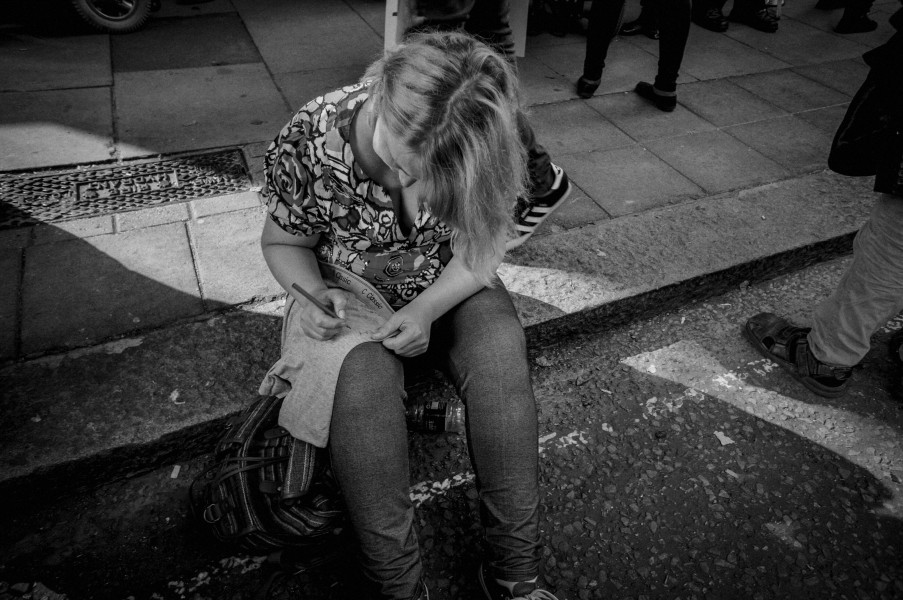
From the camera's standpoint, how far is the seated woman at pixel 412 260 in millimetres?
1394

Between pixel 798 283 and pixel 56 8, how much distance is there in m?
5.86

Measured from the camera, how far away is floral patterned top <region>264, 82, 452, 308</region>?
5.38 feet

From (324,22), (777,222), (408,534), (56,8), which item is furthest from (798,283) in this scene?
(56,8)

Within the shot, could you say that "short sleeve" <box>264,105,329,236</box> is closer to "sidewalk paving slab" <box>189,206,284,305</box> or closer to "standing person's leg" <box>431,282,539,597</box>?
"standing person's leg" <box>431,282,539,597</box>

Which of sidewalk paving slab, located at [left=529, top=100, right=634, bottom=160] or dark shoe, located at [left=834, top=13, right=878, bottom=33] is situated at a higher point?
dark shoe, located at [left=834, top=13, right=878, bottom=33]

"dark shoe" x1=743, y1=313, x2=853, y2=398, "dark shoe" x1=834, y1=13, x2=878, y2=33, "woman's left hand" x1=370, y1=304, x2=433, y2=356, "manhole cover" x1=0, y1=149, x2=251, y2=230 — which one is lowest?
"dark shoe" x1=743, y1=313, x2=853, y2=398

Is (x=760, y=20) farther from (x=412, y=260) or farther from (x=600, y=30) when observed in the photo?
(x=412, y=260)

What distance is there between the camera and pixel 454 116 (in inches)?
53.1

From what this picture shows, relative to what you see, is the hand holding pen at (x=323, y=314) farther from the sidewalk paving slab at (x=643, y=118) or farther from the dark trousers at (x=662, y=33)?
the dark trousers at (x=662, y=33)

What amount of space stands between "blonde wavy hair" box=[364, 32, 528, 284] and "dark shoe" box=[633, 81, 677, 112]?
3.22 meters

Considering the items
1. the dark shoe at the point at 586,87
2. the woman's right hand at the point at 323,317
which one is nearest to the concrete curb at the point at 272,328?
the woman's right hand at the point at 323,317

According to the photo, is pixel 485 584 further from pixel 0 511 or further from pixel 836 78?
pixel 836 78

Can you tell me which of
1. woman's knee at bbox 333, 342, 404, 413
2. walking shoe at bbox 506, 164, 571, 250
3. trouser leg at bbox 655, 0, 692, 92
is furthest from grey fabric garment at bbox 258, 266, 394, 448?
trouser leg at bbox 655, 0, 692, 92

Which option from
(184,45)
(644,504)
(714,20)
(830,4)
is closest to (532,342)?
(644,504)
